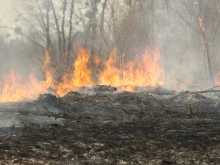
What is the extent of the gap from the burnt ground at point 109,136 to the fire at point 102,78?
8.97m

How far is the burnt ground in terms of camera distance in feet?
20.6

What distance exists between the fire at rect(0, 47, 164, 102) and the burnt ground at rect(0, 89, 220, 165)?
353 inches

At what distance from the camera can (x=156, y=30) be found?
101 feet

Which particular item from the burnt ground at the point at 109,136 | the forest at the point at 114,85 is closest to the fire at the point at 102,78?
the forest at the point at 114,85

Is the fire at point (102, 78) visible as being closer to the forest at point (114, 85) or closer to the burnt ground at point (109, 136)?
the forest at point (114, 85)

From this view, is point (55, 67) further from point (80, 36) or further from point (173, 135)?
point (173, 135)

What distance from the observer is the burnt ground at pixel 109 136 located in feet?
20.6

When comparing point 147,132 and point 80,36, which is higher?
point 80,36

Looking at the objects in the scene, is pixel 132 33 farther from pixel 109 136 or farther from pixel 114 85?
pixel 109 136

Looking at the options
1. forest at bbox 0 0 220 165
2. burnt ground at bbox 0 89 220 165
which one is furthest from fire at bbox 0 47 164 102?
burnt ground at bbox 0 89 220 165

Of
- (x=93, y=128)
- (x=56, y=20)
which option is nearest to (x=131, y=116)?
(x=93, y=128)

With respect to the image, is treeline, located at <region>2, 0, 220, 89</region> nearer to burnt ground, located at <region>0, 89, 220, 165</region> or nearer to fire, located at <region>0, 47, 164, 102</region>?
fire, located at <region>0, 47, 164, 102</region>

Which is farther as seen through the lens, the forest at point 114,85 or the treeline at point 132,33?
the treeline at point 132,33

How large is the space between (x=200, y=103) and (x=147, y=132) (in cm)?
679
